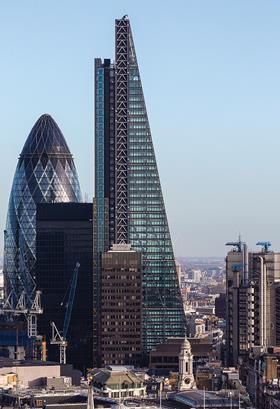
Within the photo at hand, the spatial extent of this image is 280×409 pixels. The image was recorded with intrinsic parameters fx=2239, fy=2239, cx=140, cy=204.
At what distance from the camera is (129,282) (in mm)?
164250

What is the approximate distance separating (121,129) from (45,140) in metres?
21.3

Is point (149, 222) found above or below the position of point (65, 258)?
above

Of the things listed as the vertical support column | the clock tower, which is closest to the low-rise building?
the clock tower

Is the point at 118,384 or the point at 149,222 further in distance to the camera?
the point at 149,222

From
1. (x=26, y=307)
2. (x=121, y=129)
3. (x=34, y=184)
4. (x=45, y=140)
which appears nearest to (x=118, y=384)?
(x=121, y=129)

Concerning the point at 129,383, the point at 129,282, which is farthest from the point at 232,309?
the point at 129,383

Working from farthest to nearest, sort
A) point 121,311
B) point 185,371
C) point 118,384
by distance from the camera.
Answer: point 121,311
point 185,371
point 118,384

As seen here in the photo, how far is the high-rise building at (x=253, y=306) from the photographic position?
15825 centimetres

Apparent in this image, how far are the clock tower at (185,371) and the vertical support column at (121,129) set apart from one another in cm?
3239

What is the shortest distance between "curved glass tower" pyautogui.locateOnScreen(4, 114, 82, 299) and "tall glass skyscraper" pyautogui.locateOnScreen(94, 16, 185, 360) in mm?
19085

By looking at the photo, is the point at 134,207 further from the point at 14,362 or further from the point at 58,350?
the point at 14,362

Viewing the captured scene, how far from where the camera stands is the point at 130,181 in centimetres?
17425

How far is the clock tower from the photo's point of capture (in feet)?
451

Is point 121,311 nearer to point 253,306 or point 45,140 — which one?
point 253,306
